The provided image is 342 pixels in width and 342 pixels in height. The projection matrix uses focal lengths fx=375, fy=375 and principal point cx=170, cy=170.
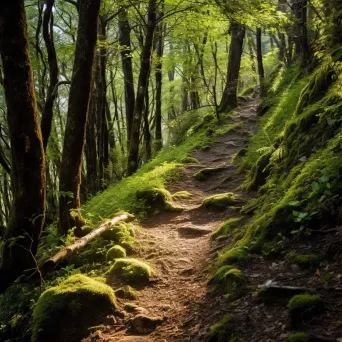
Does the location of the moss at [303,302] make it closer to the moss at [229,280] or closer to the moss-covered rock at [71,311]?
the moss at [229,280]

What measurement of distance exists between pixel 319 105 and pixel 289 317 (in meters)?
4.68

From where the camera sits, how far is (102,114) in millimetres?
13234

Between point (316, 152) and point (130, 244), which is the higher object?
point (316, 152)

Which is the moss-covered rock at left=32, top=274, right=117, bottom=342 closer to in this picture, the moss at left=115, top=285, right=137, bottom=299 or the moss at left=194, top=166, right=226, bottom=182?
the moss at left=115, top=285, right=137, bottom=299

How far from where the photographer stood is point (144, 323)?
4922 millimetres

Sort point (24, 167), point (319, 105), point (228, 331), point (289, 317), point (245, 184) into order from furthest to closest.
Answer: point (245, 184) < point (319, 105) < point (24, 167) < point (228, 331) < point (289, 317)

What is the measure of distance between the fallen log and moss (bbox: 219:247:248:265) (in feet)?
8.79

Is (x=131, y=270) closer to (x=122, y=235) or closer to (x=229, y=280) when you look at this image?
(x=122, y=235)

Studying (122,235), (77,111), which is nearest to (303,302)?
(122,235)

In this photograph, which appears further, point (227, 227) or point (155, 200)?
point (155, 200)

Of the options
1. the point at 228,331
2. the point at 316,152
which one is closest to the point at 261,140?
the point at 316,152

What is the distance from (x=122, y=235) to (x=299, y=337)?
15.4 feet

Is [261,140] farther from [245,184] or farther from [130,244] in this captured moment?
[130,244]

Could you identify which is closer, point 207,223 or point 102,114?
point 207,223
